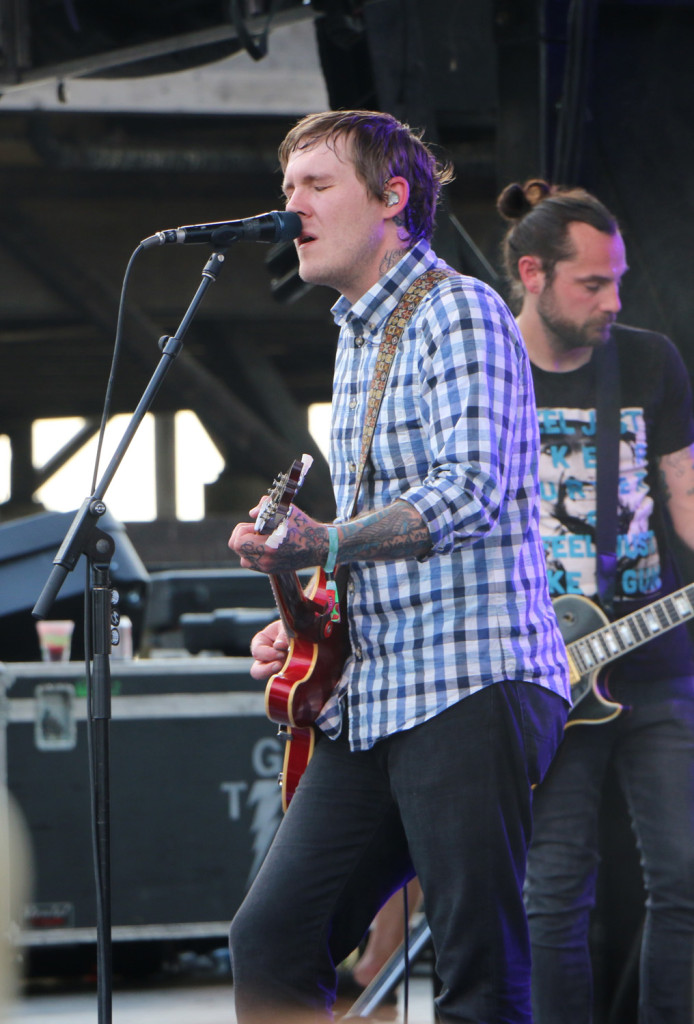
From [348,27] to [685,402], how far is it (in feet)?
5.37

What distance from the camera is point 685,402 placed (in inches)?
124

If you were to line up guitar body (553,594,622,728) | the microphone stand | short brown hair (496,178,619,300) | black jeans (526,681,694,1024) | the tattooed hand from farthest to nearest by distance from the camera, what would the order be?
short brown hair (496,178,619,300)
guitar body (553,594,622,728)
black jeans (526,681,694,1024)
the microphone stand
the tattooed hand

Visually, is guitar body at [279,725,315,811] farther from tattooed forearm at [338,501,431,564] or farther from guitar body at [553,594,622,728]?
guitar body at [553,594,622,728]

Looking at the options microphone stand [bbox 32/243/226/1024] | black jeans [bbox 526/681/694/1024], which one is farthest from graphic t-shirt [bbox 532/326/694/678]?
microphone stand [bbox 32/243/226/1024]

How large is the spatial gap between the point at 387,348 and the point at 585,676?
1.25m

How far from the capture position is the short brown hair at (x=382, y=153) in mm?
2115

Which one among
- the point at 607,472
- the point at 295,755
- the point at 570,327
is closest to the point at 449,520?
the point at 295,755

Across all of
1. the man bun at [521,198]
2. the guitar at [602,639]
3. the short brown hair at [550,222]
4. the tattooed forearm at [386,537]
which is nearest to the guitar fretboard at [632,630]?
the guitar at [602,639]

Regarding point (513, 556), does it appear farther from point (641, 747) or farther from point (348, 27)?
point (348, 27)

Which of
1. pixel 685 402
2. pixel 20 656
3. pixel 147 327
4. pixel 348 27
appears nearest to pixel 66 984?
pixel 20 656

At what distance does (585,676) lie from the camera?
9.90 feet

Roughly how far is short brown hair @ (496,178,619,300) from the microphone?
1.03m

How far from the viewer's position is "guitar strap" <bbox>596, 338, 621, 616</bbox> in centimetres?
301

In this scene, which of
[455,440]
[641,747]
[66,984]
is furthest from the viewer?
[66,984]
